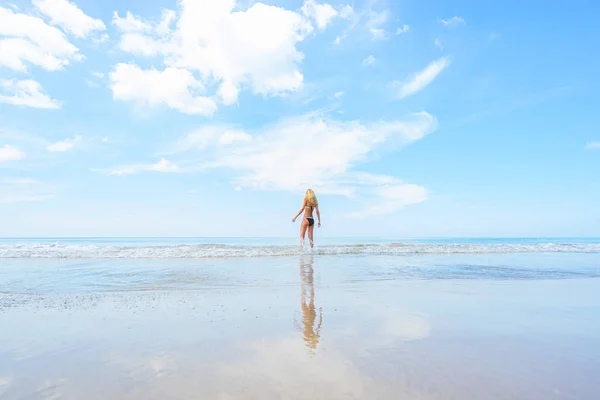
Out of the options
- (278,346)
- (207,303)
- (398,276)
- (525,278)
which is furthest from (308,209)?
(278,346)

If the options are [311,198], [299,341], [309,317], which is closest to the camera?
[299,341]

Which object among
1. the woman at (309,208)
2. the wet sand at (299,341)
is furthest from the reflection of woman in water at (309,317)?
the woman at (309,208)

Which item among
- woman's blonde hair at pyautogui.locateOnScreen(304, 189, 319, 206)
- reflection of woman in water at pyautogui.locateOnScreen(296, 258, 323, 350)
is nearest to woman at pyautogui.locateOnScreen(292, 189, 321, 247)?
woman's blonde hair at pyautogui.locateOnScreen(304, 189, 319, 206)

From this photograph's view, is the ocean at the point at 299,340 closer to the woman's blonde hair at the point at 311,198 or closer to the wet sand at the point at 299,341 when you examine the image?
the wet sand at the point at 299,341

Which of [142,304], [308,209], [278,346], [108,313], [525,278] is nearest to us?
[278,346]

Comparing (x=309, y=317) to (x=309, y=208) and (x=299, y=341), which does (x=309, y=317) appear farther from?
(x=309, y=208)

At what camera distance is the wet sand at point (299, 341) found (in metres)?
2.39

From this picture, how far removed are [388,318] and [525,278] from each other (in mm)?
5476

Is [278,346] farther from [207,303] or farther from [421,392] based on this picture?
[207,303]

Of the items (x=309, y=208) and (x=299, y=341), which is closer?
(x=299, y=341)

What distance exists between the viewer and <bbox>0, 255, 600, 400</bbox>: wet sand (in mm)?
2389

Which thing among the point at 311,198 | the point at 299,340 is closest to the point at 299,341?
the point at 299,340

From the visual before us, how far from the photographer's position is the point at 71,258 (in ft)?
39.1

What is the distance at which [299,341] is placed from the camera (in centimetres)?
331
